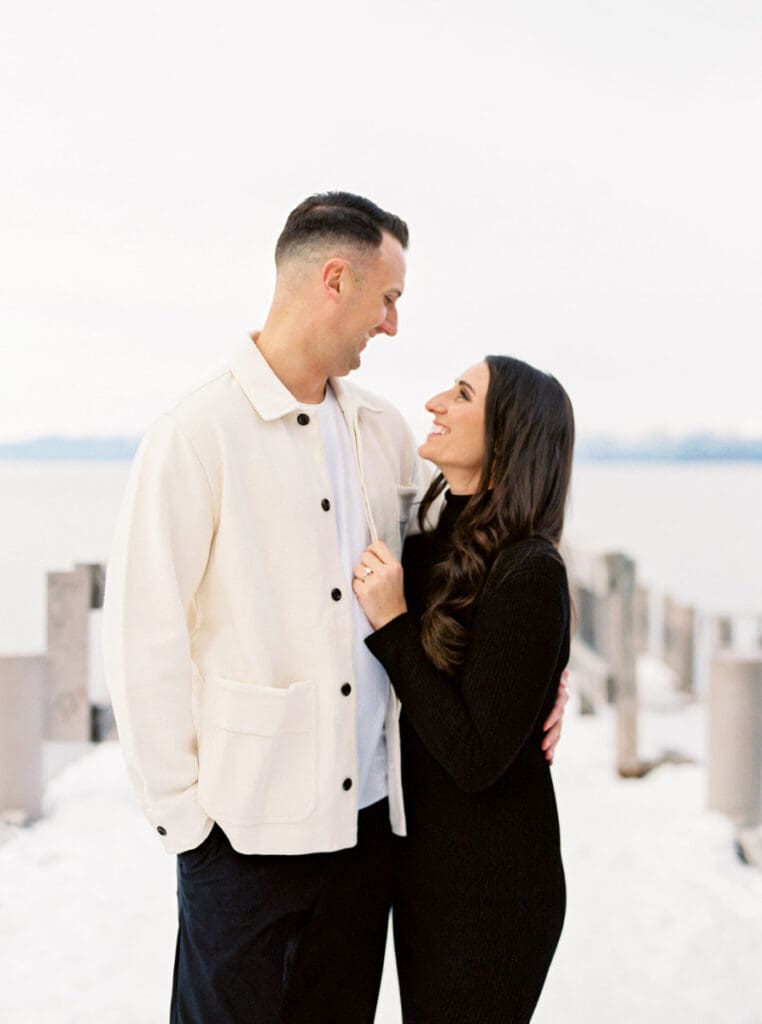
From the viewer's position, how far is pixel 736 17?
5.07m

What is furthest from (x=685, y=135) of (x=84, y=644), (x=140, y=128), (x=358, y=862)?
(x=358, y=862)

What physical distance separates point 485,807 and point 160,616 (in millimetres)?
549

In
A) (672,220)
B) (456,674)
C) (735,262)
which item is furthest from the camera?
(735,262)

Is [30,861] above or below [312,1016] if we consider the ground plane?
below

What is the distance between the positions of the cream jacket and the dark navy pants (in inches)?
2.1

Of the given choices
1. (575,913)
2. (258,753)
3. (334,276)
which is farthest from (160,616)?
(575,913)

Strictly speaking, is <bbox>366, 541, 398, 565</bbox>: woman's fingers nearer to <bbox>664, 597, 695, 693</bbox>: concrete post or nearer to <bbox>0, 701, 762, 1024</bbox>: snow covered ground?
<bbox>0, 701, 762, 1024</bbox>: snow covered ground

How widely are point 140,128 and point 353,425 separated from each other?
11.6ft

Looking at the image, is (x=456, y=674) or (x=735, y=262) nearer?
(x=456, y=674)

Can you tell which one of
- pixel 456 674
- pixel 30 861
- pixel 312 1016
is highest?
pixel 456 674

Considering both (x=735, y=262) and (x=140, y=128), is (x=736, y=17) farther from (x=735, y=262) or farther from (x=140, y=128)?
(x=140, y=128)

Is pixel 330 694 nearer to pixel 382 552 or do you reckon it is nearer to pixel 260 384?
pixel 382 552

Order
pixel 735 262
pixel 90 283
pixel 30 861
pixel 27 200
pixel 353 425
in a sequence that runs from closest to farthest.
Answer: pixel 353 425 → pixel 30 861 → pixel 27 200 → pixel 90 283 → pixel 735 262

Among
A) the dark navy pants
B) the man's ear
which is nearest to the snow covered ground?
the dark navy pants
